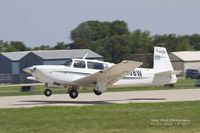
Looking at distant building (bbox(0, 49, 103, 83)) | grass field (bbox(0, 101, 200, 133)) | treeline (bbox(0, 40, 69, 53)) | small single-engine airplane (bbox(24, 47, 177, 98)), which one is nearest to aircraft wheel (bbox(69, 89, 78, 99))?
small single-engine airplane (bbox(24, 47, 177, 98))

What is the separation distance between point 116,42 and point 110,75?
96.0 metres

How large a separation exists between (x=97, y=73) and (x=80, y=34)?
137841 millimetres

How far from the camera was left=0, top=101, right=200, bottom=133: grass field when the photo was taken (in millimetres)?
14758

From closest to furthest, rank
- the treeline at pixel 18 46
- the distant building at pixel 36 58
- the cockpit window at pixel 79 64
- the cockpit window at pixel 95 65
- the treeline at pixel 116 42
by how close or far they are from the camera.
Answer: the cockpit window at pixel 79 64 → the cockpit window at pixel 95 65 → the distant building at pixel 36 58 → the treeline at pixel 116 42 → the treeline at pixel 18 46

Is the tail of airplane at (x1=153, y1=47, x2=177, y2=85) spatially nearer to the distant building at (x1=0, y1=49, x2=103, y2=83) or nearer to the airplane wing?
the airplane wing

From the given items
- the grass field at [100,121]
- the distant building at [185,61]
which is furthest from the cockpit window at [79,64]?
the distant building at [185,61]

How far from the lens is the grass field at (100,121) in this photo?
1476 cm

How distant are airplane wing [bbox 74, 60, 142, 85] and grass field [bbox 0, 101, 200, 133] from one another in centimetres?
749

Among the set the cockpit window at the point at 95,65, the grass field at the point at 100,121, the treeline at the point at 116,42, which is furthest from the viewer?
the treeline at the point at 116,42

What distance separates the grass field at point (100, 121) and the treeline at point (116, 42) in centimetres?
9561

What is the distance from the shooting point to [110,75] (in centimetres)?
2880

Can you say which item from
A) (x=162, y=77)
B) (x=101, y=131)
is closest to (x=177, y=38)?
(x=162, y=77)

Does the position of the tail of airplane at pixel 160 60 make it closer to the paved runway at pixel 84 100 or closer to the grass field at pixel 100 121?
the paved runway at pixel 84 100

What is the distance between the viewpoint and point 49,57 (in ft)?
344
